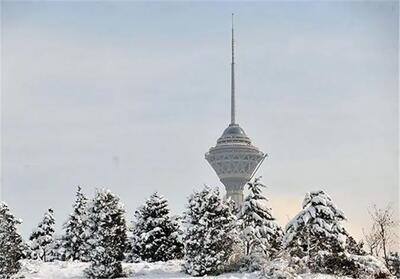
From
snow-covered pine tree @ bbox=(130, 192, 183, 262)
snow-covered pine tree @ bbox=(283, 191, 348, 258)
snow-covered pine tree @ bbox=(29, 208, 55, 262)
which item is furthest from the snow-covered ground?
snow-covered pine tree @ bbox=(29, 208, 55, 262)

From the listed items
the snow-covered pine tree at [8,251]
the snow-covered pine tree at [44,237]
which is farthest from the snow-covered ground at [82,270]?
the snow-covered pine tree at [44,237]

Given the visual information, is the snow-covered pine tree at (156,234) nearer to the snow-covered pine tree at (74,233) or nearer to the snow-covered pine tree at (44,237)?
the snow-covered pine tree at (74,233)

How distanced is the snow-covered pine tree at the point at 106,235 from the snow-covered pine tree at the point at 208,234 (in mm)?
3671

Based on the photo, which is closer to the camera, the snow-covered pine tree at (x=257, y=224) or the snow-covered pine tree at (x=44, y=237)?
the snow-covered pine tree at (x=257, y=224)

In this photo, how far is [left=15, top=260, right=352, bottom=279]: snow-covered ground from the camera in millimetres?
35969

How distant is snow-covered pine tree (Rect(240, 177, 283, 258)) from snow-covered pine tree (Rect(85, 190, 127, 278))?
8.45 meters

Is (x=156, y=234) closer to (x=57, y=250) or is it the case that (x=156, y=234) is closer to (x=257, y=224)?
(x=257, y=224)

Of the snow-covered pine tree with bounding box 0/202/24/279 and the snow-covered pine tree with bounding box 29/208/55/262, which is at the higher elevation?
the snow-covered pine tree with bounding box 29/208/55/262

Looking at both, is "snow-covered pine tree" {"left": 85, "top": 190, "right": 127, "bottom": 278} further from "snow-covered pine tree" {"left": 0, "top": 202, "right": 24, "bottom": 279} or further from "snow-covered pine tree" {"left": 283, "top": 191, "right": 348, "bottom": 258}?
"snow-covered pine tree" {"left": 283, "top": 191, "right": 348, "bottom": 258}

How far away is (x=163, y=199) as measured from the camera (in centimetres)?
4528

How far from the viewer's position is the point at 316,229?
36.4 meters

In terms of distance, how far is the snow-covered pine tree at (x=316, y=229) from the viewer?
36.1 m

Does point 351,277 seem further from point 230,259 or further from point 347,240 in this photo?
point 230,259

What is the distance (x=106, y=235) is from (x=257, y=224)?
1161 centimetres
